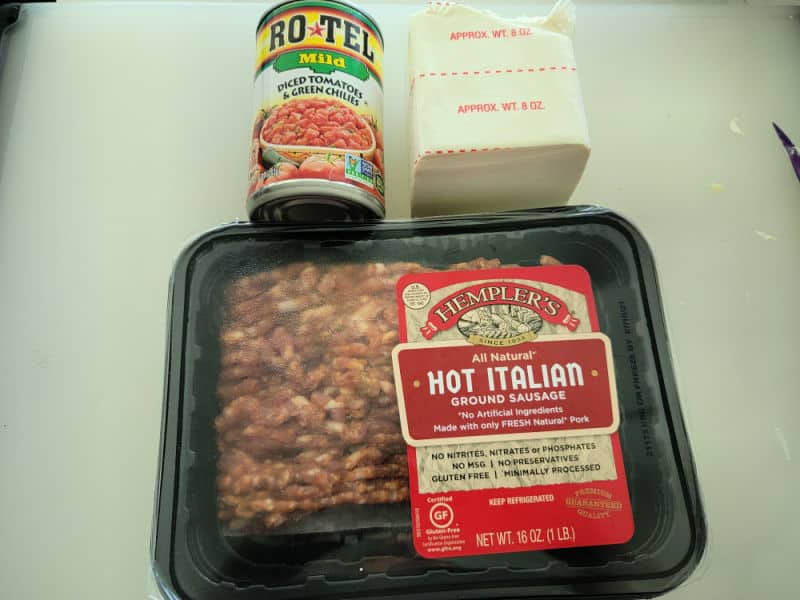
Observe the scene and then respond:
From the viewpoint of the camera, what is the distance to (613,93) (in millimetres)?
1125

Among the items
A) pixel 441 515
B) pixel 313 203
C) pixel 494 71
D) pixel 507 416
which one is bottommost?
pixel 441 515

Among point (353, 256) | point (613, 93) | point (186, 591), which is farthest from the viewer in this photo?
point (613, 93)

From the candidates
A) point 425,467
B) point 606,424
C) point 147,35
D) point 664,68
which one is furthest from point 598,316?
point 147,35

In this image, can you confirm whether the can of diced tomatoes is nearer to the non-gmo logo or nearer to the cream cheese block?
the cream cheese block

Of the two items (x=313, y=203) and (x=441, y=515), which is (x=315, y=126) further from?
(x=441, y=515)

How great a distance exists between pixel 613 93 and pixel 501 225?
0.44m

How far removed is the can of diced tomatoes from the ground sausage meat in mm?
101

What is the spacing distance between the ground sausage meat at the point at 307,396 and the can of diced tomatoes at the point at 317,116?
10cm

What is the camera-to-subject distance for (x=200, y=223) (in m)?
1.03

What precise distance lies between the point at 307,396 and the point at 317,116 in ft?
1.15

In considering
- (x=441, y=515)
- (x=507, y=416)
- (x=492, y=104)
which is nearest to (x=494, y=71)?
(x=492, y=104)

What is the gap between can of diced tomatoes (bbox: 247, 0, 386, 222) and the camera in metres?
0.78

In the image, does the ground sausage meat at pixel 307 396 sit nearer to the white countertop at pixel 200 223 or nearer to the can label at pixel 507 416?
the can label at pixel 507 416

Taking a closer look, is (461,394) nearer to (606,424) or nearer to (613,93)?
(606,424)
